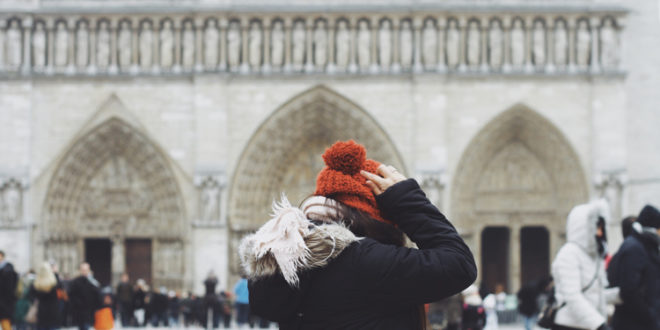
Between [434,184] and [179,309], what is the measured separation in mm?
7115

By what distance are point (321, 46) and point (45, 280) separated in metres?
11.8

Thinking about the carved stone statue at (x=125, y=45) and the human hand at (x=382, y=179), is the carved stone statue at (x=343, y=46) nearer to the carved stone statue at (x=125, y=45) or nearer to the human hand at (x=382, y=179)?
the carved stone statue at (x=125, y=45)

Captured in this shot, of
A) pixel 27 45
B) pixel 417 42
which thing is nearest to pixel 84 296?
pixel 27 45

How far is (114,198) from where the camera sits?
78.3ft

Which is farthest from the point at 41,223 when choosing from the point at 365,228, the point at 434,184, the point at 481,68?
the point at 365,228

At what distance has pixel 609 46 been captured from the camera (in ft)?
75.4

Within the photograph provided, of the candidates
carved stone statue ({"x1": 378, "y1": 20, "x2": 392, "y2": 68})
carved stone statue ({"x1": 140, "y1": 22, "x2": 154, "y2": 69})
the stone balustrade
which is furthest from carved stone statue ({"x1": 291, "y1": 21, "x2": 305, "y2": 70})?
carved stone statue ({"x1": 140, "y1": 22, "x2": 154, "y2": 69})

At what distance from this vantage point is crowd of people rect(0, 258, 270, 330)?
520 inches

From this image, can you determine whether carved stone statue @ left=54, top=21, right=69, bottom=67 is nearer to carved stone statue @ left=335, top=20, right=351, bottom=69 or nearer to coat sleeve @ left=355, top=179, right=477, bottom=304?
carved stone statue @ left=335, top=20, right=351, bottom=69

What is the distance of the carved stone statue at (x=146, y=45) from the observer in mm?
23250

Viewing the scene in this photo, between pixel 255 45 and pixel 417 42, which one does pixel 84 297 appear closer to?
pixel 255 45

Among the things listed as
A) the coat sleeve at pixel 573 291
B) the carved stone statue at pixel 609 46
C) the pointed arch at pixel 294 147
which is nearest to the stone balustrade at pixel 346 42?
the carved stone statue at pixel 609 46

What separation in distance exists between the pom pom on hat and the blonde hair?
1105 centimetres

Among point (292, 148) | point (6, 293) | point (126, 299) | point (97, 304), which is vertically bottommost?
point (126, 299)
